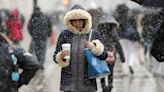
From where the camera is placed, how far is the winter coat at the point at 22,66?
8.75m

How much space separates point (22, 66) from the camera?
9180mm

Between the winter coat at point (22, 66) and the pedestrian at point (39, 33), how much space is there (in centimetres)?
819

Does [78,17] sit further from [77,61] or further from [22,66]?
[22,66]

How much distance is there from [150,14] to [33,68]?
13.7m

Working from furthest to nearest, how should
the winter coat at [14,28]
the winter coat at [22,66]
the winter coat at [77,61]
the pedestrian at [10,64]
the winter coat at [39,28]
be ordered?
1. the winter coat at [14,28]
2. the winter coat at [39,28]
3. the winter coat at [77,61]
4. the winter coat at [22,66]
5. the pedestrian at [10,64]

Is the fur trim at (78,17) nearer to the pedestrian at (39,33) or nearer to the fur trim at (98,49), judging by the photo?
the fur trim at (98,49)

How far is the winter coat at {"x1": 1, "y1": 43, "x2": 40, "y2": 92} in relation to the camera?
28.7 feet

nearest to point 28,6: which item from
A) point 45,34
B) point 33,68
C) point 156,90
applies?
point 45,34

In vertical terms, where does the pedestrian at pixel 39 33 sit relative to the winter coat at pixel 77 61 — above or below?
above

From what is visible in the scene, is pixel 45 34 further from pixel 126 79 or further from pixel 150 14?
pixel 150 14

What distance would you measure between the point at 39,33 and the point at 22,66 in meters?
8.75

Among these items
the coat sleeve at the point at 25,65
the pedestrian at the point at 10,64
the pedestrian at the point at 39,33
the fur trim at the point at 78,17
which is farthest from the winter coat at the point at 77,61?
the pedestrian at the point at 39,33

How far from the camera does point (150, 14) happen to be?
2269 cm

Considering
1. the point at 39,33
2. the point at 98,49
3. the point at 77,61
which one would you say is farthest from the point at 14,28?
the point at 98,49
